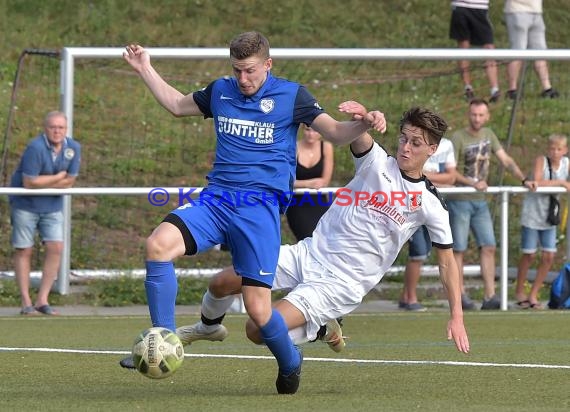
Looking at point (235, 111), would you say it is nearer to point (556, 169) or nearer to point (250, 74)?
point (250, 74)

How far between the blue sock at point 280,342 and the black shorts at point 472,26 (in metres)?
9.86

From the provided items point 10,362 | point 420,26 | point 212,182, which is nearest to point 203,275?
point 10,362

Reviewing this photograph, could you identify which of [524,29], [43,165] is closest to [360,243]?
[43,165]

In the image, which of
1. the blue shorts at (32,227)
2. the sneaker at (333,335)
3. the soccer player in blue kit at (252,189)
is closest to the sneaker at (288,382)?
the soccer player in blue kit at (252,189)

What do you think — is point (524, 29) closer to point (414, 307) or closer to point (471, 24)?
point (471, 24)

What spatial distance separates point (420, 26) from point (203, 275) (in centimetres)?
848

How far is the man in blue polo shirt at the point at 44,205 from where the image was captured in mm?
11938

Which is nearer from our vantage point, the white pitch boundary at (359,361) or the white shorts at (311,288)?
the white shorts at (311,288)

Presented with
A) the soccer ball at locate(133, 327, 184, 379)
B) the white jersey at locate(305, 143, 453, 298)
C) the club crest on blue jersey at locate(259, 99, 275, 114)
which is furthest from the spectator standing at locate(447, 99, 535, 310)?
the soccer ball at locate(133, 327, 184, 379)

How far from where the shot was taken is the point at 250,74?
697 centimetres

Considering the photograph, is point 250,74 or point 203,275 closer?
point 250,74

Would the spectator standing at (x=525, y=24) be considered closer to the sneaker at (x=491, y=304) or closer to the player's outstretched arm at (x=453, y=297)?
the sneaker at (x=491, y=304)

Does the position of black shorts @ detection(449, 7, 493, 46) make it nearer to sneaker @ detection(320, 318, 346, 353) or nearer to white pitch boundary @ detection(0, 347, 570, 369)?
white pitch boundary @ detection(0, 347, 570, 369)

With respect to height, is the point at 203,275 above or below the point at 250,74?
below
